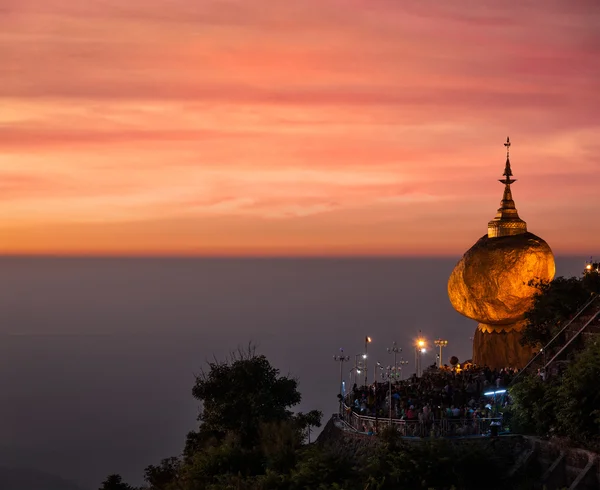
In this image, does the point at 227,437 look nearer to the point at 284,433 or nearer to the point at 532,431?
the point at 284,433

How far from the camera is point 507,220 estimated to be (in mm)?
52938

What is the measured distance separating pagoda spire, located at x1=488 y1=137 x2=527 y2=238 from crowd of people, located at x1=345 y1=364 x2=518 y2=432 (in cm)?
1152

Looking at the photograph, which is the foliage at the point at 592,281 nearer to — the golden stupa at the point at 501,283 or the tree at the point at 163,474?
the golden stupa at the point at 501,283

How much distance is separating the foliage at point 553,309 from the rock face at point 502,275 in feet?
11.6

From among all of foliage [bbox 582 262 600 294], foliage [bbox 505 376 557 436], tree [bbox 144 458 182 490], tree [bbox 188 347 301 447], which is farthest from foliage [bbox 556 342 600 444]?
tree [bbox 144 458 182 490]

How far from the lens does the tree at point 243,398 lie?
4266 cm

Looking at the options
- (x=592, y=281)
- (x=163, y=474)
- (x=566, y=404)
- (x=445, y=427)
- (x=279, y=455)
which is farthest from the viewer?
(x=163, y=474)

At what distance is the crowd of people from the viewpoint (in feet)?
114

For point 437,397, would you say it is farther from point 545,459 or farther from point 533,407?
point 545,459

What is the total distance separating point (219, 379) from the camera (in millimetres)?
44062

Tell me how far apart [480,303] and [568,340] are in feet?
37.5

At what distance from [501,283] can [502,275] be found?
0.43 meters

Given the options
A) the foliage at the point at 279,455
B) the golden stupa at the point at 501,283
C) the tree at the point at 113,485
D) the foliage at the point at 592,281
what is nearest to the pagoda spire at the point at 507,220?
the golden stupa at the point at 501,283

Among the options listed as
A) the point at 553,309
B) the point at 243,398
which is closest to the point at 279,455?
the point at 243,398
